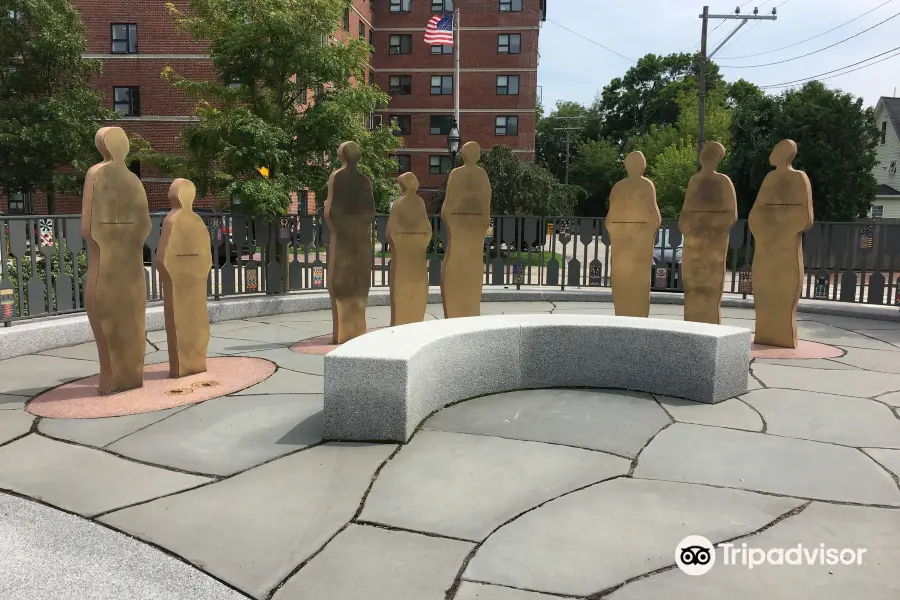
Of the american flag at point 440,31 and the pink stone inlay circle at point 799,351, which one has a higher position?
the american flag at point 440,31

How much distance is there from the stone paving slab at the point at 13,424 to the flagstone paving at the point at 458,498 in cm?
2

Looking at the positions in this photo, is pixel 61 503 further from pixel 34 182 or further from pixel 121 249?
pixel 34 182

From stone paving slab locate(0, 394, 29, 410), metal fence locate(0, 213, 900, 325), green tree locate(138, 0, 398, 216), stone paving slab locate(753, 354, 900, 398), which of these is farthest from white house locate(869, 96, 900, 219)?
stone paving slab locate(0, 394, 29, 410)

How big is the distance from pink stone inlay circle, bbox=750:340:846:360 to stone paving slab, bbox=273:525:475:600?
5550mm

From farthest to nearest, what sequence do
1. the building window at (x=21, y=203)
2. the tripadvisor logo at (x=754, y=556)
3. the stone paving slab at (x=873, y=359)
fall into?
the building window at (x=21, y=203), the stone paving slab at (x=873, y=359), the tripadvisor logo at (x=754, y=556)

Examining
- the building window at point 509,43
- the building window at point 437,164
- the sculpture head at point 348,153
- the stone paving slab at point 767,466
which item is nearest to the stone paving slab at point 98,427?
the stone paving slab at point 767,466

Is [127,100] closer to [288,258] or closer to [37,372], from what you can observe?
[288,258]

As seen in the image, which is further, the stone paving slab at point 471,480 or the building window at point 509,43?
the building window at point 509,43

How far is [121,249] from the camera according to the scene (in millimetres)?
5730

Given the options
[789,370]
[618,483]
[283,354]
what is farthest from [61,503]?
[789,370]

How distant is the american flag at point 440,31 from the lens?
85.3 feet

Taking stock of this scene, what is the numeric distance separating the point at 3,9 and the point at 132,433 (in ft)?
81.3

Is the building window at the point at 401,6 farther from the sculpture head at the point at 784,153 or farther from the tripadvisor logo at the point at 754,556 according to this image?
the tripadvisor logo at the point at 754,556

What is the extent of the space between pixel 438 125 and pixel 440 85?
2785mm
